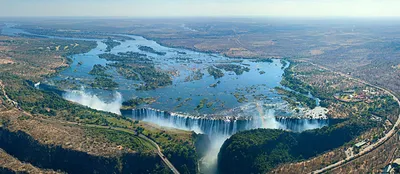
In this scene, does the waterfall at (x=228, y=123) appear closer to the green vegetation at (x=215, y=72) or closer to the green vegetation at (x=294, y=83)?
the green vegetation at (x=294, y=83)

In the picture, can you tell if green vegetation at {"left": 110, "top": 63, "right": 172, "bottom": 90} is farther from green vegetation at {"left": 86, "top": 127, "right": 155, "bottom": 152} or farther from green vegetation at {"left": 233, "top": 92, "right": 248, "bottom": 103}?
green vegetation at {"left": 86, "top": 127, "right": 155, "bottom": 152}

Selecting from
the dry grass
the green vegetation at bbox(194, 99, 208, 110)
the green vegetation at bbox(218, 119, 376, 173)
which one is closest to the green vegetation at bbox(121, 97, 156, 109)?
the green vegetation at bbox(194, 99, 208, 110)

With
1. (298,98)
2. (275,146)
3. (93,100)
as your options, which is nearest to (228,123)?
(275,146)

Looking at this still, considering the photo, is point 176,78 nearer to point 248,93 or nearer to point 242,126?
point 248,93

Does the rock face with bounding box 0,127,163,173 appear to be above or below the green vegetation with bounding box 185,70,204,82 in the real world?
below

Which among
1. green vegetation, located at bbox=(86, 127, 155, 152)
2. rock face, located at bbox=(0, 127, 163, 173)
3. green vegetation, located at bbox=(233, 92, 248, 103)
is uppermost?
green vegetation, located at bbox=(233, 92, 248, 103)

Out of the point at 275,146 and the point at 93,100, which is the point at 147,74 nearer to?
the point at 93,100
